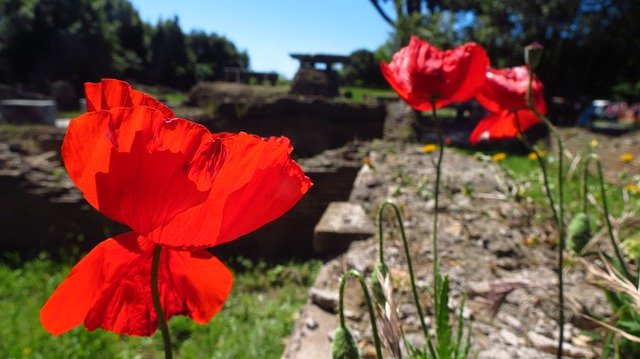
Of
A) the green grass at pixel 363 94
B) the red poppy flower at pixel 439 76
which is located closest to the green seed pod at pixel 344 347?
the red poppy flower at pixel 439 76

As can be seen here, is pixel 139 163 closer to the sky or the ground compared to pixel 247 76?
closer to the sky

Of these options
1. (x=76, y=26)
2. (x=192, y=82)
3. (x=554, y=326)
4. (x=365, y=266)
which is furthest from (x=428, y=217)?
(x=192, y=82)

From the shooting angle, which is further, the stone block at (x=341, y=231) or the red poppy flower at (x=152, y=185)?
the stone block at (x=341, y=231)

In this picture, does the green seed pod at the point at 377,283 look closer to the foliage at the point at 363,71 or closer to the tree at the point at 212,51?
the foliage at the point at 363,71

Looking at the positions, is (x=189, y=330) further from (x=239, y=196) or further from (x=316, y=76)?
(x=316, y=76)

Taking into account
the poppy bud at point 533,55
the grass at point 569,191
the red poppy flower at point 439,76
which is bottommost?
the grass at point 569,191

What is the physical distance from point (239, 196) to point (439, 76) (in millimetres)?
748

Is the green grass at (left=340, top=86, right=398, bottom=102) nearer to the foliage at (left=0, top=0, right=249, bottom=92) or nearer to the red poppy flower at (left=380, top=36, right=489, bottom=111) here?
the red poppy flower at (left=380, top=36, right=489, bottom=111)

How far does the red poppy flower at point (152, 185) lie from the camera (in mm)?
457

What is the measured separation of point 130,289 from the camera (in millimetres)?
Result: 532

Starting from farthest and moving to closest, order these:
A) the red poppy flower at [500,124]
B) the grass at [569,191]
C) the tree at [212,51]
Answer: the tree at [212,51], the grass at [569,191], the red poppy flower at [500,124]

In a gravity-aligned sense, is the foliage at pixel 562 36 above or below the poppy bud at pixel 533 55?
above

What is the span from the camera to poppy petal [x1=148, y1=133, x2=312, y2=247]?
18.4 inches

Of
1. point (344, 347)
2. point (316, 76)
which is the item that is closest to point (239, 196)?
point (344, 347)
